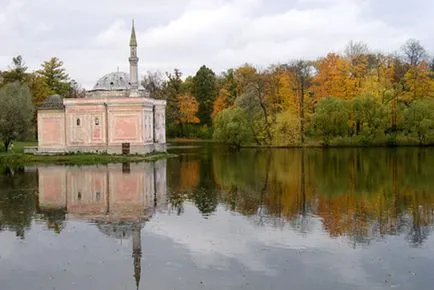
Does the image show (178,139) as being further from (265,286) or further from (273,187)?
(265,286)

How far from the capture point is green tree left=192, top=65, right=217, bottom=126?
91.6m

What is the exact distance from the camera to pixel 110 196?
26469mm

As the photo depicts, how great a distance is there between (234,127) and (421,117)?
2088 cm

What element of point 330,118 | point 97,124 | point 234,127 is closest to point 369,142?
point 330,118

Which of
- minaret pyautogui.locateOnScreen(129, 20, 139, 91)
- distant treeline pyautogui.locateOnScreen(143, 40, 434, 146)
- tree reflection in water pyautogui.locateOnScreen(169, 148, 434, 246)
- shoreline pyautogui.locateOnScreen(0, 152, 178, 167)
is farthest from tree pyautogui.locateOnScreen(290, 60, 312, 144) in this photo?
tree reflection in water pyautogui.locateOnScreen(169, 148, 434, 246)

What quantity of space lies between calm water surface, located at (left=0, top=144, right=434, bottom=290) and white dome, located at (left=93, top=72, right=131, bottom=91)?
20.4 meters

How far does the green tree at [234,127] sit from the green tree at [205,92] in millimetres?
23145

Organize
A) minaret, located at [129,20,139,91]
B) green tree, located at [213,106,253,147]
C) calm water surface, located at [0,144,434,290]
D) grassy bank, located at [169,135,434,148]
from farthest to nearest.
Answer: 1. green tree, located at [213,106,253,147]
2. grassy bank, located at [169,135,434,148]
3. minaret, located at [129,20,139,91]
4. calm water surface, located at [0,144,434,290]

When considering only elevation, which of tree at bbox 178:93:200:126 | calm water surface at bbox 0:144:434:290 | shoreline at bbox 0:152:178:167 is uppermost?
tree at bbox 178:93:200:126

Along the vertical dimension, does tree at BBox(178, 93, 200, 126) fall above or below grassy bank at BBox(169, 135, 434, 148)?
above

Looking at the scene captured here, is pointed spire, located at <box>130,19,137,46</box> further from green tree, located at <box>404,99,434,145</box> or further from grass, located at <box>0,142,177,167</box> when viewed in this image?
green tree, located at <box>404,99,434,145</box>

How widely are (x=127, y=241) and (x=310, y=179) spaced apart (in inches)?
680

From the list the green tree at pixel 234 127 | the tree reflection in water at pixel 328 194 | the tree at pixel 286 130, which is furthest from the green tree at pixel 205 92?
the tree reflection in water at pixel 328 194

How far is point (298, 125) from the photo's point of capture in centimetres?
6750
